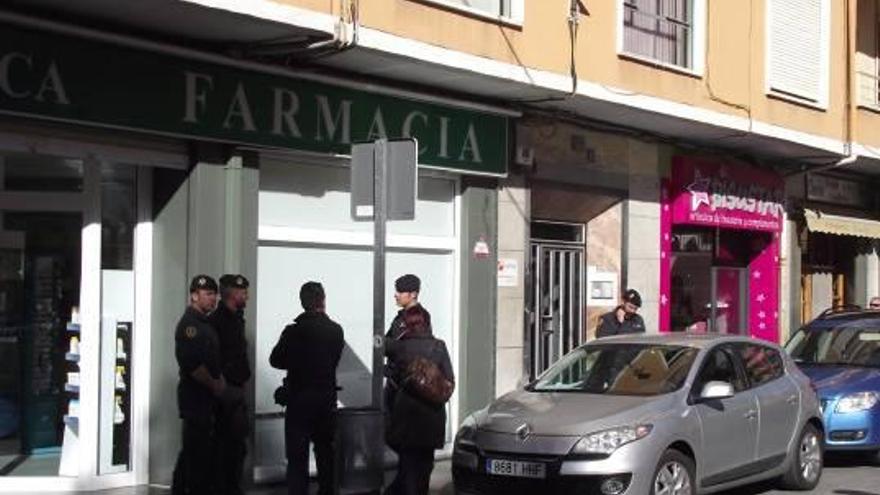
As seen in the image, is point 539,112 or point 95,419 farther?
point 539,112

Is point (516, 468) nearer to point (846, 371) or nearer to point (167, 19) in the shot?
point (167, 19)

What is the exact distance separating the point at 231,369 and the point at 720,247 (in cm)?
1096

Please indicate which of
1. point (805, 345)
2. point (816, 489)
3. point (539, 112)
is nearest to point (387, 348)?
point (816, 489)

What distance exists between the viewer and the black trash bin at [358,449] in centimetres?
864

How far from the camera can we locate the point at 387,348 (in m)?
8.84

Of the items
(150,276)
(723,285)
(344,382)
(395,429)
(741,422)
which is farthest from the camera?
(723,285)

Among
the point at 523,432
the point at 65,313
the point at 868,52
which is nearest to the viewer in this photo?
the point at 523,432

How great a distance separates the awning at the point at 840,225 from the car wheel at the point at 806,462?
28.3 ft

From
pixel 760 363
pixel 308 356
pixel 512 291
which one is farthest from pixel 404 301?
pixel 512 291

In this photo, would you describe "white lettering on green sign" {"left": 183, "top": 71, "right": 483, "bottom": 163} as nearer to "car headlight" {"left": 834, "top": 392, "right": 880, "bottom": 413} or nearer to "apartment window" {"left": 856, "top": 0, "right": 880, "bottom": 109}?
"car headlight" {"left": 834, "top": 392, "right": 880, "bottom": 413}

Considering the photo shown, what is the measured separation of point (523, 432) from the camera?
28.3 feet

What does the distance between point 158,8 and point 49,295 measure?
2.91 metres

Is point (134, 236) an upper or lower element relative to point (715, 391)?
upper

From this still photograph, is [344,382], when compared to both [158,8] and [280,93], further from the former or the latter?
[158,8]
